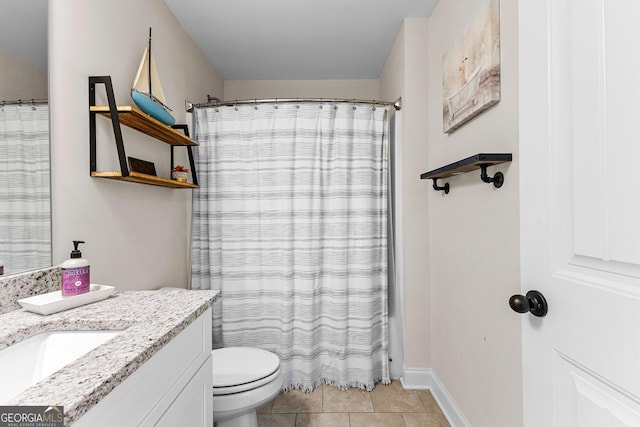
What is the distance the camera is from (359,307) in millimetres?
2105

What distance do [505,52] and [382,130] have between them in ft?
3.12

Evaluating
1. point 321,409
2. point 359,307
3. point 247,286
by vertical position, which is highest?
point 247,286

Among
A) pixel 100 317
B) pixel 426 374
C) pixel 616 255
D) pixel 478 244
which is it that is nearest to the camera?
pixel 616 255

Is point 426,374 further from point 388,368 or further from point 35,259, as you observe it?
point 35,259

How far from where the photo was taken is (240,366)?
1.52 metres

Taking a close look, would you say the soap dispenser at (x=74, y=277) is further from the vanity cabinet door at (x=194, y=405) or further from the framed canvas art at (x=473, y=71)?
the framed canvas art at (x=473, y=71)

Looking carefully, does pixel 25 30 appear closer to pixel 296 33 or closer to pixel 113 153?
pixel 113 153

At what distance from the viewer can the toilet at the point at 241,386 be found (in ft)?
4.51

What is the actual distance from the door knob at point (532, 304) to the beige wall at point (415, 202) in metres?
1.33

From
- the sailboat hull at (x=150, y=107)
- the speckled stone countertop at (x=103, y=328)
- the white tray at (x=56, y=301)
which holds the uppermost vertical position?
the sailboat hull at (x=150, y=107)

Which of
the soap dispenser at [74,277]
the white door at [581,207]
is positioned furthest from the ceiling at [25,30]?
the white door at [581,207]

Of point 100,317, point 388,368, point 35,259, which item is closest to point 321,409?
point 388,368

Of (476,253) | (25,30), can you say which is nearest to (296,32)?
(25,30)

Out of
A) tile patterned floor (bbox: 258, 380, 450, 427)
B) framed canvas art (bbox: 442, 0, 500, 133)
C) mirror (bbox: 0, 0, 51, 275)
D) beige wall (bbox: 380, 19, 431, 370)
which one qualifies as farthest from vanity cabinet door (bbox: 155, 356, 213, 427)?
framed canvas art (bbox: 442, 0, 500, 133)
